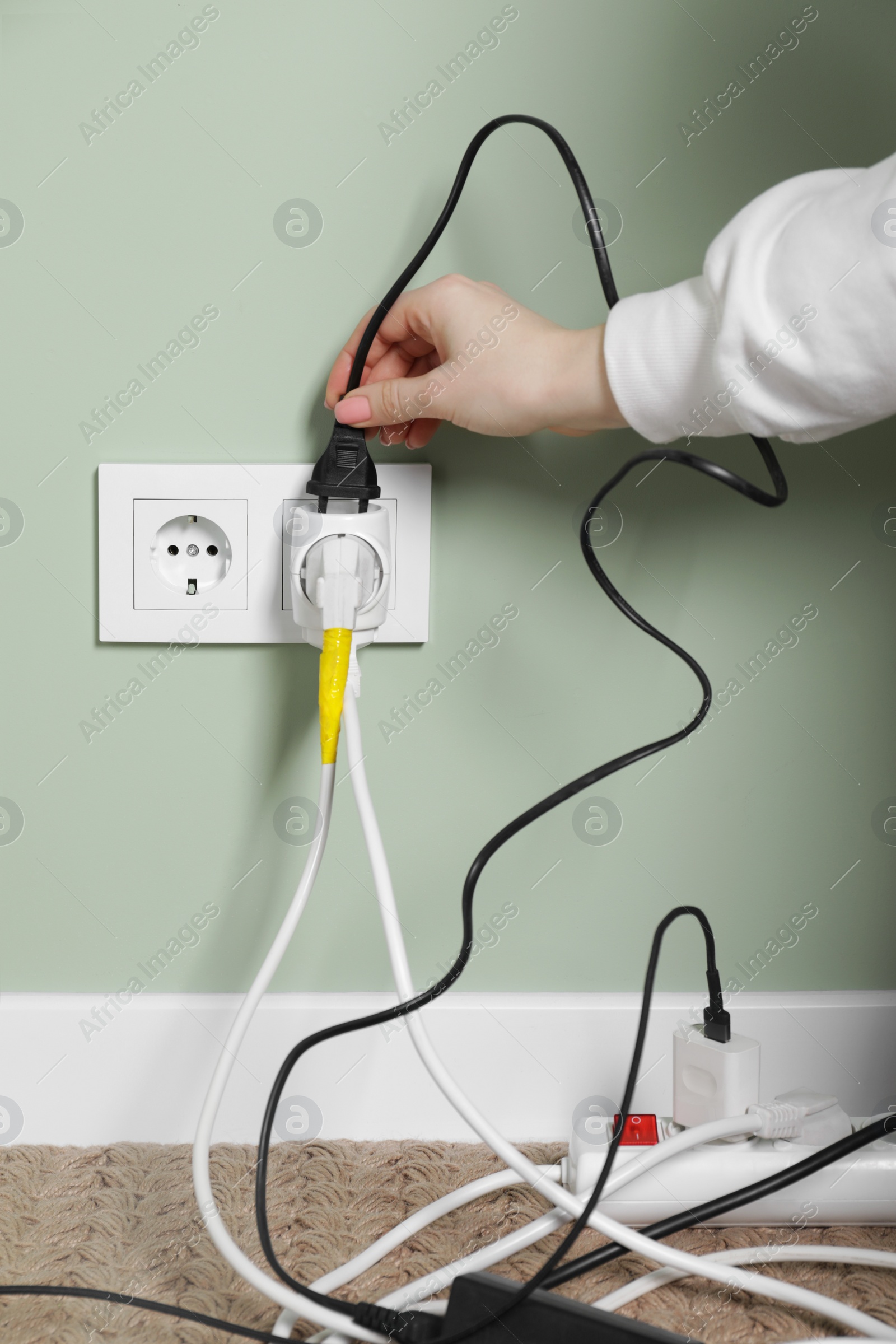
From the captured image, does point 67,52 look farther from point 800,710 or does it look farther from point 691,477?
point 800,710

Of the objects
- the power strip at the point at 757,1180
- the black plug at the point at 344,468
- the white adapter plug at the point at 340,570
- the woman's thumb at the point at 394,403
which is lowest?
the power strip at the point at 757,1180

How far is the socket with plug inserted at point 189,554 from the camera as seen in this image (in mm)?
543

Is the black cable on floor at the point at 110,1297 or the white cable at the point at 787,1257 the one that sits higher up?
the black cable on floor at the point at 110,1297

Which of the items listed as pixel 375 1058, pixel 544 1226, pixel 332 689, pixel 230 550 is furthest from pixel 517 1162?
pixel 230 550

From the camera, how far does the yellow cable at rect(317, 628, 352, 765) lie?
1.57 ft

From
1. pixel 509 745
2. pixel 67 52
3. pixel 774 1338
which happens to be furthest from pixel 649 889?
pixel 67 52

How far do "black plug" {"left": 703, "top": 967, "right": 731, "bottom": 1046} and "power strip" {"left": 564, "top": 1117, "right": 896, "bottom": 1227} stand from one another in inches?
2.1

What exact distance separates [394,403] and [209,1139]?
15.4 inches

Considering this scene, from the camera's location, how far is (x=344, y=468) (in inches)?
20.0

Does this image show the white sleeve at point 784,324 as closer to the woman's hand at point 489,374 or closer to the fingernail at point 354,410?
the woman's hand at point 489,374

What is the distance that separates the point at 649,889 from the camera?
0.59 meters

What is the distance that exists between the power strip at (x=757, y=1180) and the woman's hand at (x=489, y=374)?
391 millimetres

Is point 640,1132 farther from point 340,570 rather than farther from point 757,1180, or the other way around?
point 340,570

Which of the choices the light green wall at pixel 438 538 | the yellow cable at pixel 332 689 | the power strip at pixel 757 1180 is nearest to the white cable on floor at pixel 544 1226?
the power strip at pixel 757 1180
